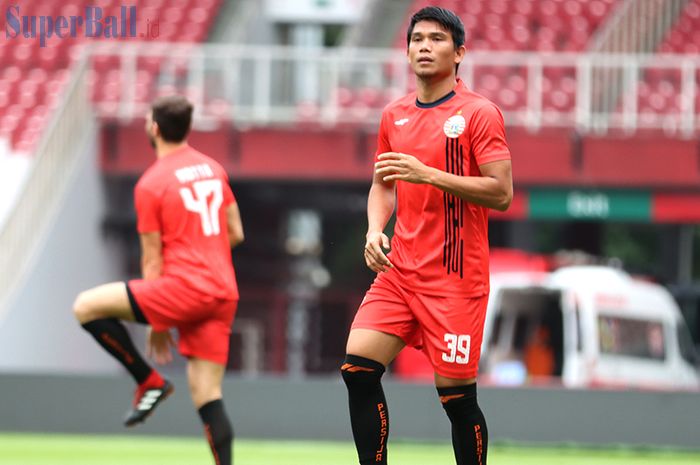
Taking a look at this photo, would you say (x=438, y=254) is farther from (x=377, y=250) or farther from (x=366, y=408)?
(x=366, y=408)

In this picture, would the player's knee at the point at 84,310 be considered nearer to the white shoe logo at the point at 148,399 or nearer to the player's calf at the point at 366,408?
the white shoe logo at the point at 148,399

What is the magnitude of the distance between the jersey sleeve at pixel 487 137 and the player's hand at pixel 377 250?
513 millimetres

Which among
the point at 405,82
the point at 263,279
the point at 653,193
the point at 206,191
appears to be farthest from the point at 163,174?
the point at 263,279

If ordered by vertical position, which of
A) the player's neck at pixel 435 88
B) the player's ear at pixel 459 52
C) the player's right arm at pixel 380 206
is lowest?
the player's right arm at pixel 380 206

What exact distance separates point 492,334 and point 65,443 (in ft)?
25.2

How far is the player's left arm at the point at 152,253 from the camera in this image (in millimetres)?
7457

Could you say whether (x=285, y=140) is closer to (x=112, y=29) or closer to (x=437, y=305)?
(x=112, y=29)

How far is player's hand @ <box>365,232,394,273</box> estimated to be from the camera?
240 inches

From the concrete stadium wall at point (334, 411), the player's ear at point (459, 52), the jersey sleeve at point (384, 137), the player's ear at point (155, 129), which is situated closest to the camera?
the player's ear at point (459, 52)

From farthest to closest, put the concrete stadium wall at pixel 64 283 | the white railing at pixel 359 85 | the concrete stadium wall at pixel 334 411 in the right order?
the white railing at pixel 359 85 → the concrete stadium wall at pixel 64 283 → the concrete stadium wall at pixel 334 411

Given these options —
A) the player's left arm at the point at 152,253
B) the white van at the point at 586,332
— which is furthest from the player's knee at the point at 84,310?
the white van at the point at 586,332

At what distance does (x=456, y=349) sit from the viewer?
6.18 m

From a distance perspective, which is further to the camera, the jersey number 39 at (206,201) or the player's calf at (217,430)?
the jersey number 39 at (206,201)

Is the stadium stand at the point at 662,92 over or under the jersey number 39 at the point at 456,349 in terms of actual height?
over
